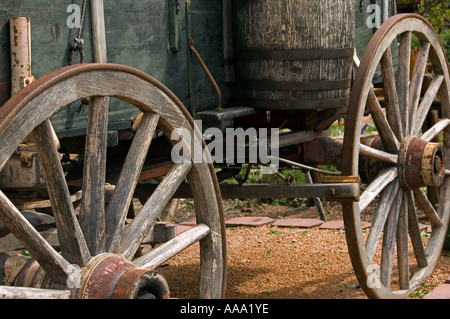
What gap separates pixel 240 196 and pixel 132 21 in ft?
3.85

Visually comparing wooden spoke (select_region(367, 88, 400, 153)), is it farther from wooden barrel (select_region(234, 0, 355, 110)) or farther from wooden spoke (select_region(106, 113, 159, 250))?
wooden spoke (select_region(106, 113, 159, 250))

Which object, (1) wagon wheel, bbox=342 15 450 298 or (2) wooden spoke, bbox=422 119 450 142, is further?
(2) wooden spoke, bbox=422 119 450 142

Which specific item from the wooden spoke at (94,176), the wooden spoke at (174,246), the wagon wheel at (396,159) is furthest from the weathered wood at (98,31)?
the wagon wheel at (396,159)

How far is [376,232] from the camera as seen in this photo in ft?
12.9

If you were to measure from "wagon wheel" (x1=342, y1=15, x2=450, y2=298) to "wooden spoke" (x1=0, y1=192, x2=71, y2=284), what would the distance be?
157cm

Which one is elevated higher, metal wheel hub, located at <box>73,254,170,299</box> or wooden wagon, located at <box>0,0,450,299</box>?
wooden wagon, located at <box>0,0,450,299</box>

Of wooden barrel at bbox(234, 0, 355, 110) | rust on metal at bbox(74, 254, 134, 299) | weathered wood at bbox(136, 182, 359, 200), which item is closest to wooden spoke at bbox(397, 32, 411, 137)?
wooden barrel at bbox(234, 0, 355, 110)

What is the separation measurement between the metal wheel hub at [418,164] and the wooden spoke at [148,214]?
158 cm

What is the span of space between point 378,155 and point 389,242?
1.57ft

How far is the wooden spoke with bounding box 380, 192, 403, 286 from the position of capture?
4.01 m

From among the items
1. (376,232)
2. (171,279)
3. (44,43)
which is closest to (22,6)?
(44,43)

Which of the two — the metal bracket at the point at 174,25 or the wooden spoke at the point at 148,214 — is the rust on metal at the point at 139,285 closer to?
the wooden spoke at the point at 148,214

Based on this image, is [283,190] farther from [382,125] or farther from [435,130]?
[435,130]

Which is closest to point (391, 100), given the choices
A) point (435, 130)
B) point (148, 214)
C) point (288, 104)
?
point (435, 130)
